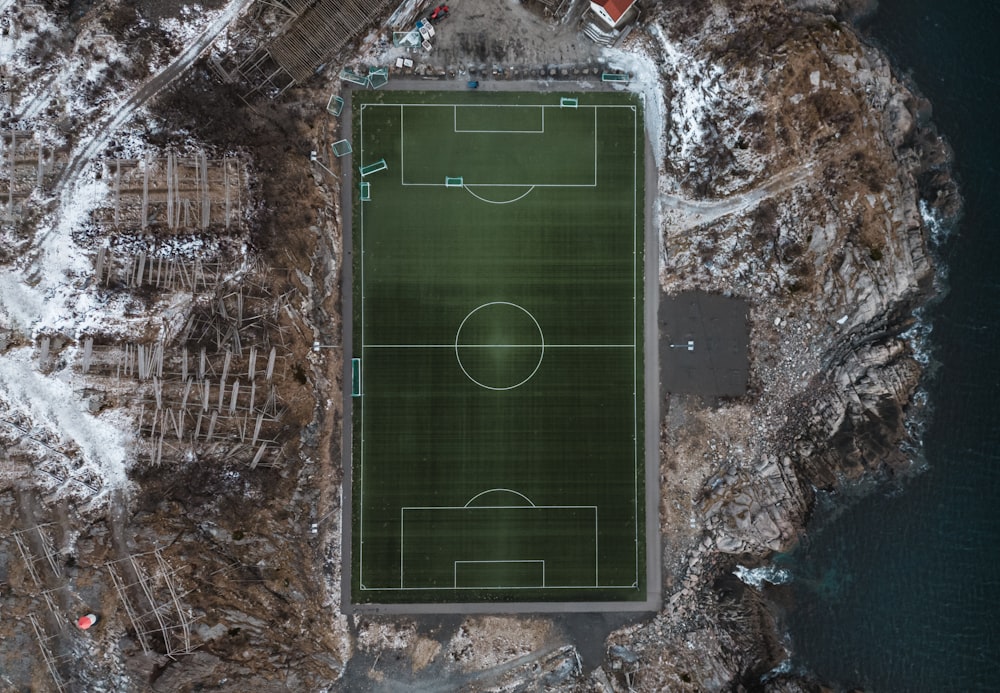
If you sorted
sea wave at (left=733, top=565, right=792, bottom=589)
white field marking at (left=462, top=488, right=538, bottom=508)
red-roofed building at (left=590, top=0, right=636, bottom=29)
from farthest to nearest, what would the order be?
sea wave at (left=733, top=565, right=792, bottom=589) < white field marking at (left=462, top=488, right=538, bottom=508) < red-roofed building at (left=590, top=0, right=636, bottom=29)

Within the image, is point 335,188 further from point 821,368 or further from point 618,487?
point 821,368

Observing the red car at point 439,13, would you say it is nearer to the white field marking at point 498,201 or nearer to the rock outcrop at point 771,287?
the white field marking at point 498,201

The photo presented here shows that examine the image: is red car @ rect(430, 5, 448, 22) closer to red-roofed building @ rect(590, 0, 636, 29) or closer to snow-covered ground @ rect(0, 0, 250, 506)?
red-roofed building @ rect(590, 0, 636, 29)

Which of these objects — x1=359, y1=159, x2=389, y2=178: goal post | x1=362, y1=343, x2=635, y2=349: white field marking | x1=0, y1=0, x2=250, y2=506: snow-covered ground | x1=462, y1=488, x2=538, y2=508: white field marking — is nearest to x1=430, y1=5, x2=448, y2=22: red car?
x1=359, y1=159, x2=389, y2=178: goal post

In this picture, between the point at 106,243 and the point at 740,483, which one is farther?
the point at 740,483

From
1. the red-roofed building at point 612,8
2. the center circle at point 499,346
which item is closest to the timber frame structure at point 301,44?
the red-roofed building at point 612,8

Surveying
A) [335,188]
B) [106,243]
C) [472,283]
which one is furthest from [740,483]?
[106,243]

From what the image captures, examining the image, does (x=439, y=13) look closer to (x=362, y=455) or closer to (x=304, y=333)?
(x=304, y=333)
